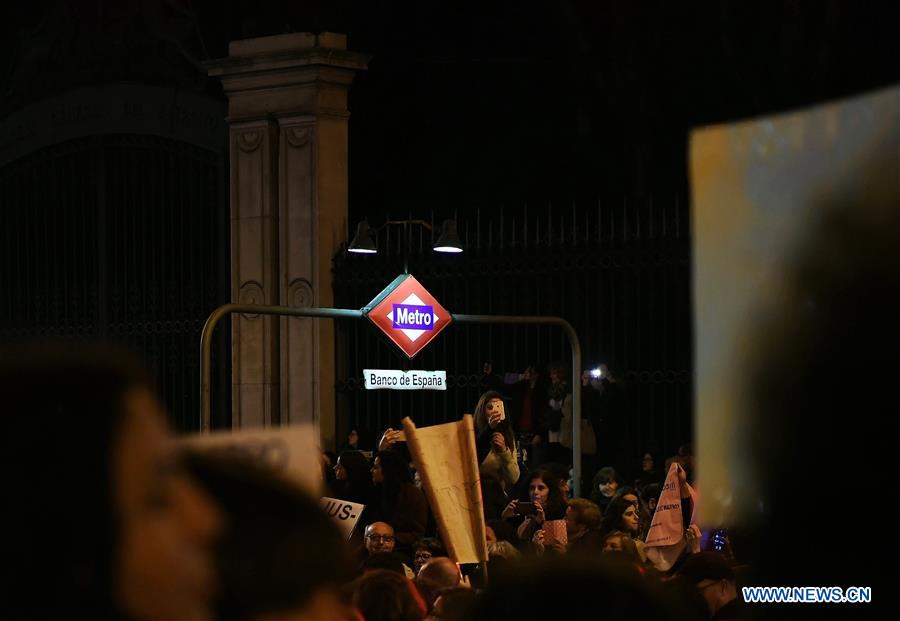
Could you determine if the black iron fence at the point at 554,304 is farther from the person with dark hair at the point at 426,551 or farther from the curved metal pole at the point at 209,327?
the person with dark hair at the point at 426,551

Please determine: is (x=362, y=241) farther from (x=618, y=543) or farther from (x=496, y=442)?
(x=618, y=543)

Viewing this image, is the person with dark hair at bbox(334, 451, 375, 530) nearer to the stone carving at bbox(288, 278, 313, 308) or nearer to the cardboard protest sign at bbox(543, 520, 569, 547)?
the cardboard protest sign at bbox(543, 520, 569, 547)

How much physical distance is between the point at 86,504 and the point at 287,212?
13.2 meters

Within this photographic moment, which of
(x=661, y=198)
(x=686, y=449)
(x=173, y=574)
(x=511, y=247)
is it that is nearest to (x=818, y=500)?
(x=173, y=574)

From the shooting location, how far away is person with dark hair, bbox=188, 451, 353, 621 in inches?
48.7

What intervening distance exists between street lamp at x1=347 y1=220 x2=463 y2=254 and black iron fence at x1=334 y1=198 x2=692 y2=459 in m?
0.31

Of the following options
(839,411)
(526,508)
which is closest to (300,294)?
(526,508)

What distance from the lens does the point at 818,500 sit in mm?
1688

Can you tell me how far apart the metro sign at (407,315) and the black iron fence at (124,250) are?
4833 mm

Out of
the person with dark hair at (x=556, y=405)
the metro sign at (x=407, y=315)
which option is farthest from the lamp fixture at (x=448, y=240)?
the metro sign at (x=407, y=315)

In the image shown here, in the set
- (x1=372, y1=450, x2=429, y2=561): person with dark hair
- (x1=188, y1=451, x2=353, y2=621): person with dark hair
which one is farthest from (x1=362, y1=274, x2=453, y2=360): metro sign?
(x1=188, y1=451, x2=353, y2=621): person with dark hair

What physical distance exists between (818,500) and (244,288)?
12733 mm

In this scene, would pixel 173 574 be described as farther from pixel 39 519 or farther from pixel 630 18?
pixel 630 18

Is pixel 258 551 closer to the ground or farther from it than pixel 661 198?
closer to the ground
